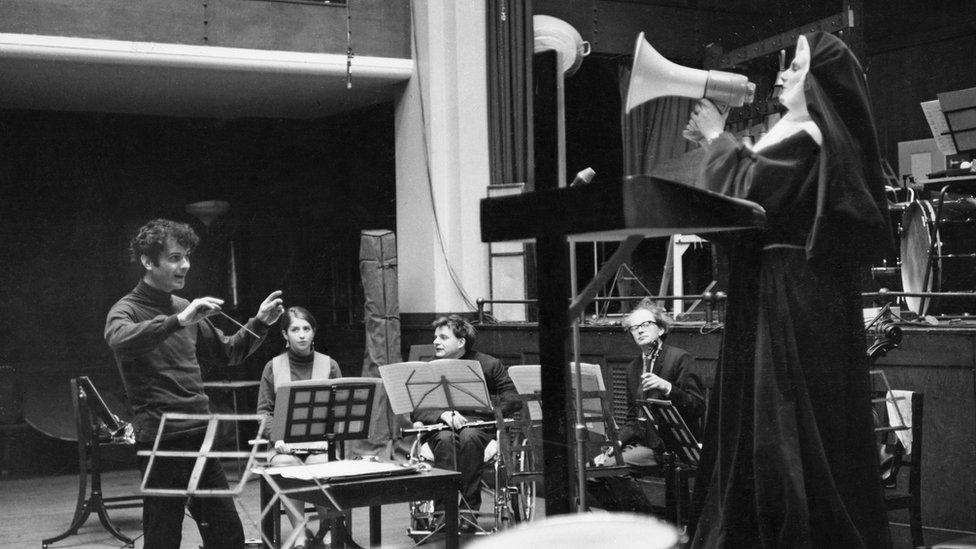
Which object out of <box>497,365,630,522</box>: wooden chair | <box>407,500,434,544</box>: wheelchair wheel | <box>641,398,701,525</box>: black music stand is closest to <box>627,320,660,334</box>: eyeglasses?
<box>497,365,630,522</box>: wooden chair

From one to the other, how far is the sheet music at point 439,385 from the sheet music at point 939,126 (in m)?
4.41

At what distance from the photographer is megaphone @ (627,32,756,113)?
3387 mm

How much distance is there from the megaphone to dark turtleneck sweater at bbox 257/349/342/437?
4.17 meters

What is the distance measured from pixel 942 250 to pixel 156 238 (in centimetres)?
704

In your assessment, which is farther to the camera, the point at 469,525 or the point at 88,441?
the point at 88,441

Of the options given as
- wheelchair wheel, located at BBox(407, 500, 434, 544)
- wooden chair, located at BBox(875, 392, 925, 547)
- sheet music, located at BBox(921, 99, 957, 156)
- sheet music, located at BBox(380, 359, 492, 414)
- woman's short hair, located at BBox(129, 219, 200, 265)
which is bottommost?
wheelchair wheel, located at BBox(407, 500, 434, 544)

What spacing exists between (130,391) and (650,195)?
3491 mm

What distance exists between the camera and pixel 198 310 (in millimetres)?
4887

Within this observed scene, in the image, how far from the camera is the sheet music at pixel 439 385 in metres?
6.80

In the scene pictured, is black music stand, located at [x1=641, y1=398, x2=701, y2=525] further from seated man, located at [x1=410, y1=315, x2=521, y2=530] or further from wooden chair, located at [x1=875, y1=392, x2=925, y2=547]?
seated man, located at [x1=410, y1=315, x2=521, y2=530]

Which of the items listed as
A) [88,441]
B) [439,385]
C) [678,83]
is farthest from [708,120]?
[88,441]

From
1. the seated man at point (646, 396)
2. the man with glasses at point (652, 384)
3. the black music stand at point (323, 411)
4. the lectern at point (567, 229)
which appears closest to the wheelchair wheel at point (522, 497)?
the seated man at point (646, 396)

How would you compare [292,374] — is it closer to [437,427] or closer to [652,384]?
[437,427]

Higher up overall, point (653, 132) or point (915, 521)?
point (653, 132)
